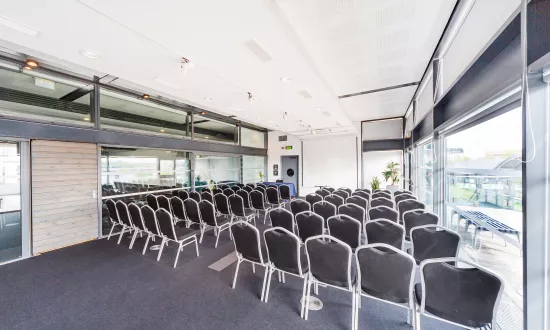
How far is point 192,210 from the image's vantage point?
438 cm

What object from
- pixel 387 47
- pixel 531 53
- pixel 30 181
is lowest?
pixel 30 181

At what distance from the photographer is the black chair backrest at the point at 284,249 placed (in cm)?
222

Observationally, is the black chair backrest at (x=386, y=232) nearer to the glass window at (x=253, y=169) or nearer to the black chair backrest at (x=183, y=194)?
the black chair backrest at (x=183, y=194)

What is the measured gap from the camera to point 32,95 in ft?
13.8

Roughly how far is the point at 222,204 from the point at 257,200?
1025 mm

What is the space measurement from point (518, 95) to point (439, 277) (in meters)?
1.66

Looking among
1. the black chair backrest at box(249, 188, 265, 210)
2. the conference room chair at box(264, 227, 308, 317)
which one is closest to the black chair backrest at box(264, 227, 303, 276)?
the conference room chair at box(264, 227, 308, 317)

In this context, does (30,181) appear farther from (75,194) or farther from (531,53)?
(531,53)

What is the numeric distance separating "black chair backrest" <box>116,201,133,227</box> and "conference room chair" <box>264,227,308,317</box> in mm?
3357

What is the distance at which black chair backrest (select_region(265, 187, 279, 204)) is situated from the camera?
20.2 ft

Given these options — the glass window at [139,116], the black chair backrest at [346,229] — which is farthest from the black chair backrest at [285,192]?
the black chair backrest at [346,229]

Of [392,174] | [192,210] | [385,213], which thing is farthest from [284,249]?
[392,174]

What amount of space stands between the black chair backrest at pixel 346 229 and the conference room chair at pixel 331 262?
0.84 m

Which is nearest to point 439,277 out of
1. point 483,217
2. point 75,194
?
point 483,217
